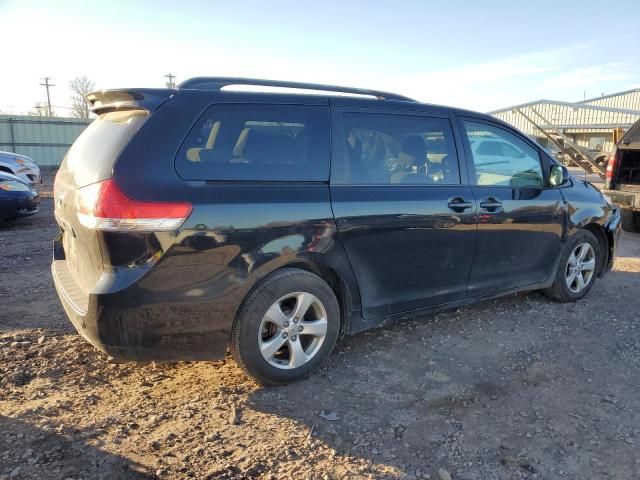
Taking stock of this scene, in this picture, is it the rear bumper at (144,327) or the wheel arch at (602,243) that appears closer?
the rear bumper at (144,327)

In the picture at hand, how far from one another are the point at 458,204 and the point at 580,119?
92.9ft

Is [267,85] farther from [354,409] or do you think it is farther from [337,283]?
[354,409]

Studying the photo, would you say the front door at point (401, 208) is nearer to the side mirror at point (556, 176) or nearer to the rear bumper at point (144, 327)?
the rear bumper at point (144, 327)

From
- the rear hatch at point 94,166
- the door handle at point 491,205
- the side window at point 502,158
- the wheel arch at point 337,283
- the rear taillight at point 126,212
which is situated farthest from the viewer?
the side window at point 502,158

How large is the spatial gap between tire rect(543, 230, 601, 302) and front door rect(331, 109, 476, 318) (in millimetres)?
1350

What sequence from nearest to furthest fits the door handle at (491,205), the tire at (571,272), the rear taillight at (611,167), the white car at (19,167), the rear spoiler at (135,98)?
the rear spoiler at (135,98)
the door handle at (491,205)
the tire at (571,272)
the rear taillight at (611,167)
the white car at (19,167)

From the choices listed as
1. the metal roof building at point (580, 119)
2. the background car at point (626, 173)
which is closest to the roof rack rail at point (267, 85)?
the background car at point (626, 173)

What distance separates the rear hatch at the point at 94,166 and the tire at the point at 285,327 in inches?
34.6

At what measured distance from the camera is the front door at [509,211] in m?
3.95

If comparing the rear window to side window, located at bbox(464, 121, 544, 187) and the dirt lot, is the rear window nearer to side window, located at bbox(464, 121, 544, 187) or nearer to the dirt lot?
the dirt lot

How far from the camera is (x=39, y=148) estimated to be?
23219mm

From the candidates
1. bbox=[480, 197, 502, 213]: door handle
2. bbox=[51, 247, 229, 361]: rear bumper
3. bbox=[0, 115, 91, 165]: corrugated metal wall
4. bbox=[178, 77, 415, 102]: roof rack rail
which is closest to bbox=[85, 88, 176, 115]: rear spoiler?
bbox=[178, 77, 415, 102]: roof rack rail

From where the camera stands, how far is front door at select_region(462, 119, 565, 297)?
3.95 m

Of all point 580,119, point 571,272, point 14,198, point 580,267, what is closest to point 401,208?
point 571,272
